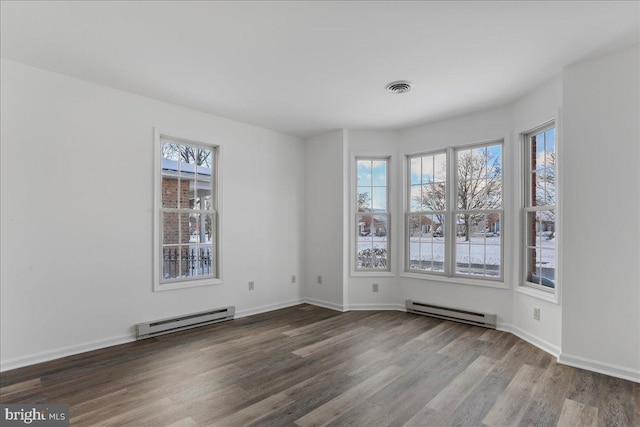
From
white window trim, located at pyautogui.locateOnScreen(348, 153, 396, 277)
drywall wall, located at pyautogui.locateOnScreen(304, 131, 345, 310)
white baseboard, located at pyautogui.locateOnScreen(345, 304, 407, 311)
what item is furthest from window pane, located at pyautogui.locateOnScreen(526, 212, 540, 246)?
drywall wall, located at pyautogui.locateOnScreen(304, 131, 345, 310)

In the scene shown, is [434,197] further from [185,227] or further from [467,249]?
[185,227]

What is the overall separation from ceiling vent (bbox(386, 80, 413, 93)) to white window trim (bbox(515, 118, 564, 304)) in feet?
4.91

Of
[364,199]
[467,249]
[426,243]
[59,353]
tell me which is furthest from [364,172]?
[59,353]

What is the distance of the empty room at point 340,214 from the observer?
2.43 metres

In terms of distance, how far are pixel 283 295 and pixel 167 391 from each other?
9.35ft

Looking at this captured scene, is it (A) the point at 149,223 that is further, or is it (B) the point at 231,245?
(B) the point at 231,245

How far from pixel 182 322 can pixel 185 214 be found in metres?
1.36

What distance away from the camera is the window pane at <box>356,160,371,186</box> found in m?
5.35

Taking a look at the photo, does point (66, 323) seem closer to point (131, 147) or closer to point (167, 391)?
point (167, 391)

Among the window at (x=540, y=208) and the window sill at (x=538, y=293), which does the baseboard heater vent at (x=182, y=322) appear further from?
the window at (x=540, y=208)

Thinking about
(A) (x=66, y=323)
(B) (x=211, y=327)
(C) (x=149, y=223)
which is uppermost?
(C) (x=149, y=223)

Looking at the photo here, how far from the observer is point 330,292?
209 inches

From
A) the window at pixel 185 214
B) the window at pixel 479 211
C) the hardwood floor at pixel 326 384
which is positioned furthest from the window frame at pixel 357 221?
the window at pixel 185 214

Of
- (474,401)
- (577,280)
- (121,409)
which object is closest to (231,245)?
(121,409)
